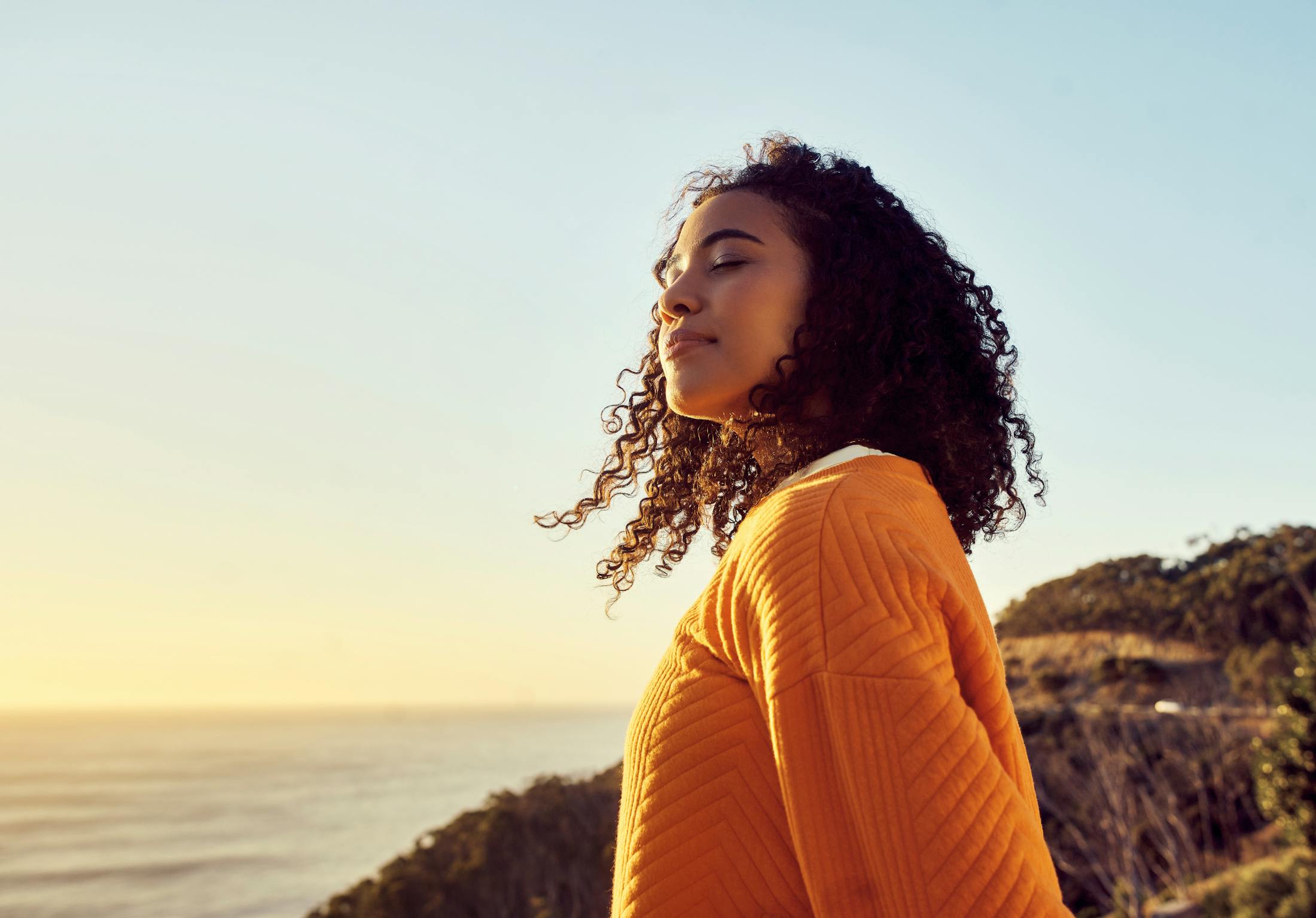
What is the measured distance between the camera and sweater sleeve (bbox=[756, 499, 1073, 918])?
927mm

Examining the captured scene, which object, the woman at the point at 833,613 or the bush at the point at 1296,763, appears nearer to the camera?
the woman at the point at 833,613

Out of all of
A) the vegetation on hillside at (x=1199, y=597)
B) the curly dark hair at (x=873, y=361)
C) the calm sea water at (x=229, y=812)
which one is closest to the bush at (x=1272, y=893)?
the vegetation on hillside at (x=1199, y=597)

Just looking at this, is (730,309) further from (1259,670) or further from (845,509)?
(1259,670)

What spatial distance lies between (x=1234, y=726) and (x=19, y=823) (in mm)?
60027

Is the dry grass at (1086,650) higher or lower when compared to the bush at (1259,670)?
higher

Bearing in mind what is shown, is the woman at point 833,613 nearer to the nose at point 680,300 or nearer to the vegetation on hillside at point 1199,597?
the nose at point 680,300

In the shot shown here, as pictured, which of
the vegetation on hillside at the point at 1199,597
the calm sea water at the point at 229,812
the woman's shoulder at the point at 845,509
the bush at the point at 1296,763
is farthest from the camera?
the calm sea water at the point at 229,812

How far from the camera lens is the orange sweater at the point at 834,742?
0.94 m

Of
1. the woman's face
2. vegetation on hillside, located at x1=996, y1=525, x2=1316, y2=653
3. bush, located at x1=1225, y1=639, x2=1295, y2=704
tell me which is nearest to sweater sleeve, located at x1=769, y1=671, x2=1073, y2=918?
the woman's face

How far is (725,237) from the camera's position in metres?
1.59

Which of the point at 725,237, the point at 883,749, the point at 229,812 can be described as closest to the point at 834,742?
the point at 883,749

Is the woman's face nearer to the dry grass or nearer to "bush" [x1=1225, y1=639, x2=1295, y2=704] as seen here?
"bush" [x1=1225, y1=639, x2=1295, y2=704]

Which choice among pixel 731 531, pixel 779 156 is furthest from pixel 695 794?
pixel 779 156

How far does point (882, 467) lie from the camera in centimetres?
131
